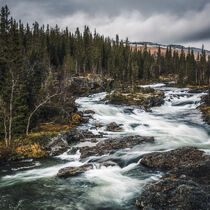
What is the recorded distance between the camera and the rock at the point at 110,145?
17703 mm

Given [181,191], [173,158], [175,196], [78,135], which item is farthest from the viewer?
[78,135]

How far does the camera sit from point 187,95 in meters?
53.4

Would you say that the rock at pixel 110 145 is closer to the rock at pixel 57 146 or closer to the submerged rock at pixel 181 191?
the rock at pixel 57 146

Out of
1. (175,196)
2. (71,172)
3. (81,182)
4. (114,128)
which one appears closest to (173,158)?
(175,196)

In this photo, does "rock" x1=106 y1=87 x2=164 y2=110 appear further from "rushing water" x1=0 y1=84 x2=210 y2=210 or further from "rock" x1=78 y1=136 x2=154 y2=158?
"rock" x1=78 y1=136 x2=154 y2=158

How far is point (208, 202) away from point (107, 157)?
978 cm

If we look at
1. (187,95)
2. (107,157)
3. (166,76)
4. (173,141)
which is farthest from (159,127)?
(166,76)

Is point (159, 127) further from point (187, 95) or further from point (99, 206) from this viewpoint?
point (187, 95)

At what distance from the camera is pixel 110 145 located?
19.2 meters

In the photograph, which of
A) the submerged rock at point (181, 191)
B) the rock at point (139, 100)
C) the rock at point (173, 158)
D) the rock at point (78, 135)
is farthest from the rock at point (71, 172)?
the rock at point (139, 100)

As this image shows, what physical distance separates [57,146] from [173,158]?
1143 cm

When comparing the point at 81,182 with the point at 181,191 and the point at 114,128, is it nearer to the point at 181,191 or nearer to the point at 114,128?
the point at 181,191

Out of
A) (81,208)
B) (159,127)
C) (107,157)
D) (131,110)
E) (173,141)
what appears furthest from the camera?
(131,110)

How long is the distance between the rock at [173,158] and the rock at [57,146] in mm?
8451
